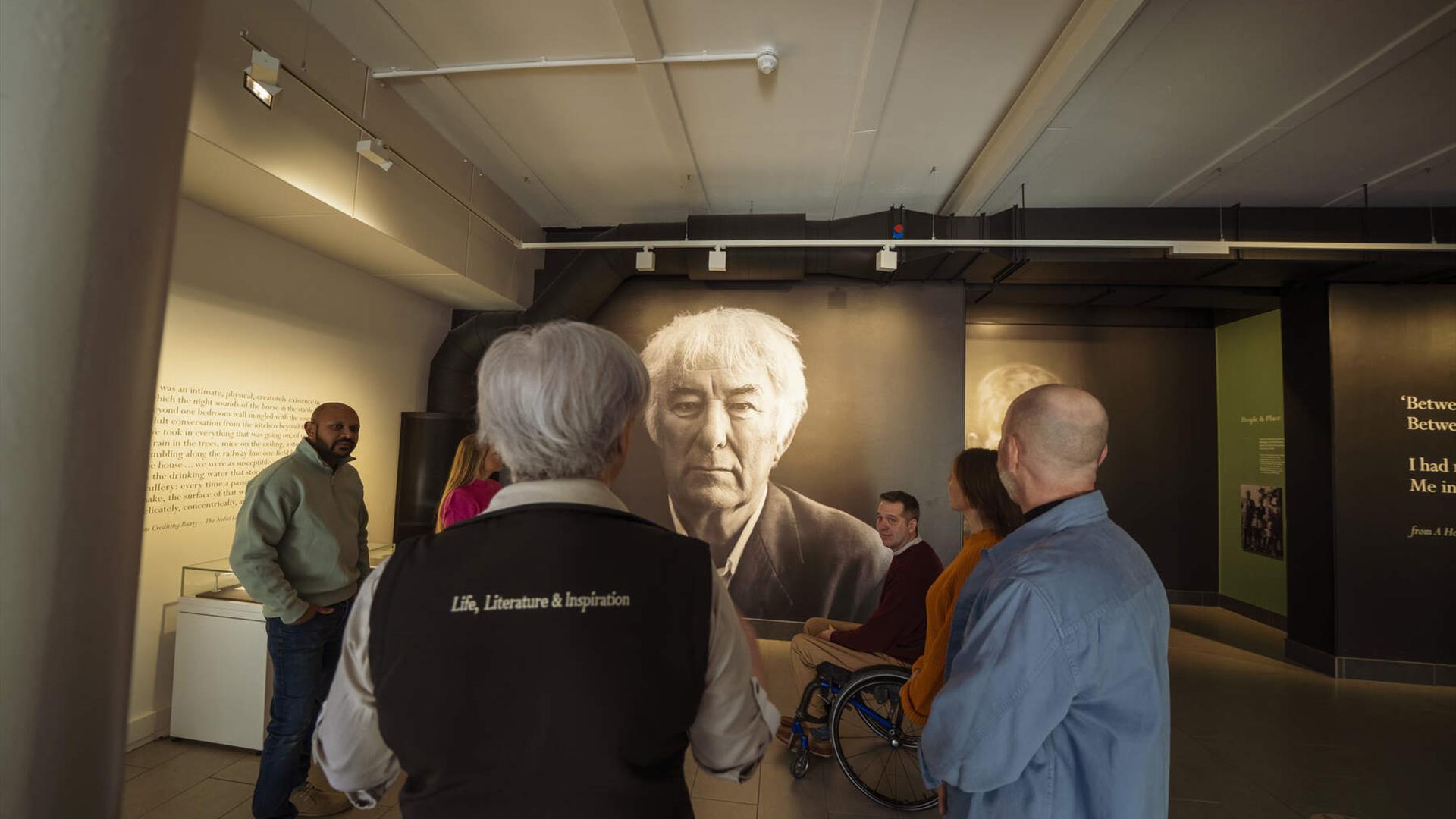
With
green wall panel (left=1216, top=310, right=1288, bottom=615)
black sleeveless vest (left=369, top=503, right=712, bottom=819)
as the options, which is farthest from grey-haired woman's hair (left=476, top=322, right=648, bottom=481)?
green wall panel (left=1216, top=310, right=1288, bottom=615)

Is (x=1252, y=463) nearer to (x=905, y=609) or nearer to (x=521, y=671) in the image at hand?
(x=905, y=609)

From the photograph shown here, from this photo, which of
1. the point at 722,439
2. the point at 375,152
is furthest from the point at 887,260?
the point at 375,152

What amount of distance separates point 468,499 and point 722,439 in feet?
10.5

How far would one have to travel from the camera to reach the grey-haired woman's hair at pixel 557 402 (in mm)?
930

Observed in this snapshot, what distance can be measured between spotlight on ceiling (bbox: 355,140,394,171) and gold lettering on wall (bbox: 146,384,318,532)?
1.65 metres

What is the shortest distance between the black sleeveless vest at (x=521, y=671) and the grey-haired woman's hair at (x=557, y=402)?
0.12 meters

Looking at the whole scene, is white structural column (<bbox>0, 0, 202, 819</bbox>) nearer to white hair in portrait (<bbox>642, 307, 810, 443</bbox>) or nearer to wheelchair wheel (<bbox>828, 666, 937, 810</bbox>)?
wheelchair wheel (<bbox>828, 666, 937, 810</bbox>)

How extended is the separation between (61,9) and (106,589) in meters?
0.67

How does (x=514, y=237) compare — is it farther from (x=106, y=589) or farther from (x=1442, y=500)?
(x=1442, y=500)

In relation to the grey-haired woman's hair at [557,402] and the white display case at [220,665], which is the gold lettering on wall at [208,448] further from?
the grey-haired woman's hair at [557,402]

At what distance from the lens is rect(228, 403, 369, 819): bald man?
102 inches

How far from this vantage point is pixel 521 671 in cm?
81

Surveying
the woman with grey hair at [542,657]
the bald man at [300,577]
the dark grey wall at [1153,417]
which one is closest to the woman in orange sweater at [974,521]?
the woman with grey hair at [542,657]

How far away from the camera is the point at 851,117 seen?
4277 mm
